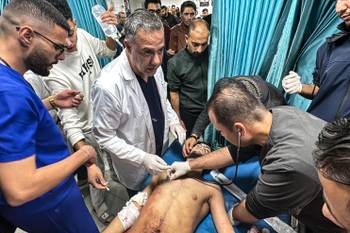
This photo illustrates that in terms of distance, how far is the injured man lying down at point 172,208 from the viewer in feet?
4.08

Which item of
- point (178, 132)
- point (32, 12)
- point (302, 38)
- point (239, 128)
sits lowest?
point (178, 132)

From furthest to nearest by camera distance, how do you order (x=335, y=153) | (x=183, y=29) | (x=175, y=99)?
1. (x=183, y=29)
2. (x=175, y=99)
3. (x=335, y=153)

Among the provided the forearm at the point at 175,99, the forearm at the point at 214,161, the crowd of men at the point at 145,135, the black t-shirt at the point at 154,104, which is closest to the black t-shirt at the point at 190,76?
the forearm at the point at 175,99

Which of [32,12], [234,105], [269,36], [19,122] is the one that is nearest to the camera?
[19,122]

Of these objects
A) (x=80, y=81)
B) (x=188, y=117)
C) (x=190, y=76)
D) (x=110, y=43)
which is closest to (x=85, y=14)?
(x=110, y=43)

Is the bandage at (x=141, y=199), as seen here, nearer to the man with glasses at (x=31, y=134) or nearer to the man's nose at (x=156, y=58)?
the man with glasses at (x=31, y=134)

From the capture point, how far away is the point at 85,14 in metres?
2.68

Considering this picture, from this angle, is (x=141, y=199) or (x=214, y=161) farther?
(x=214, y=161)

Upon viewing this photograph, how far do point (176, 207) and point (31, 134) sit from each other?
783mm

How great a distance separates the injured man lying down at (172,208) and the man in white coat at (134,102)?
126 millimetres

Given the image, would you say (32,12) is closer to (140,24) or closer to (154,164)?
(140,24)

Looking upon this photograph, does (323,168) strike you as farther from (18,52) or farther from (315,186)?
(18,52)

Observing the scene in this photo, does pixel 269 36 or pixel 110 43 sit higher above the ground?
pixel 269 36

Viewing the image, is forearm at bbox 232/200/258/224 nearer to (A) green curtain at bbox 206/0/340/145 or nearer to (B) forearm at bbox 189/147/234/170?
(B) forearm at bbox 189/147/234/170
